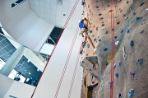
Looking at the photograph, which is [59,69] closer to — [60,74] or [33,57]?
[60,74]

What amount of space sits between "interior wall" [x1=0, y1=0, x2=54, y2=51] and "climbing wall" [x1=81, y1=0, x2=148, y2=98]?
4186 mm

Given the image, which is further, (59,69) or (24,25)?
(24,25)

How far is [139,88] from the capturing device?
45.1 inches

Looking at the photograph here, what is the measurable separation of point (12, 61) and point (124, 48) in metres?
5.57

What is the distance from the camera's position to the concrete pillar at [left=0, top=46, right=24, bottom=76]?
6410mm

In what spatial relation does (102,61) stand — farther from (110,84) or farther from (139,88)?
(139,88)

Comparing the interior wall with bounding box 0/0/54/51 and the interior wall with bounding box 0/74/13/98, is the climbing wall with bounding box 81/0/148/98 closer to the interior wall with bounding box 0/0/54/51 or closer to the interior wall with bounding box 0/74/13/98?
the interior wall with bounding box 0/74/13/98

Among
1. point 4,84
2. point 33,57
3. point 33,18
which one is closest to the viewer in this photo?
point 4,84

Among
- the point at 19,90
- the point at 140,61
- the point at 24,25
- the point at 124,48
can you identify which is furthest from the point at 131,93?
the point at 24,25

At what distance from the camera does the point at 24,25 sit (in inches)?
261

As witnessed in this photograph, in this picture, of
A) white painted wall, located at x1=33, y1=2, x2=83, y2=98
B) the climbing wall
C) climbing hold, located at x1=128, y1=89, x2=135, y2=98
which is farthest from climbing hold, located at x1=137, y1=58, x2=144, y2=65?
white painted wall, located at x1=33, y1=2, x2=83, y2=98

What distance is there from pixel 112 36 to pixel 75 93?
1.83 m

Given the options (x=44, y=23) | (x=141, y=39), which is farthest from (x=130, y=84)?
(x=44, y=23)

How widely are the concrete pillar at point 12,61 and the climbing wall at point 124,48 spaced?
187 inches
